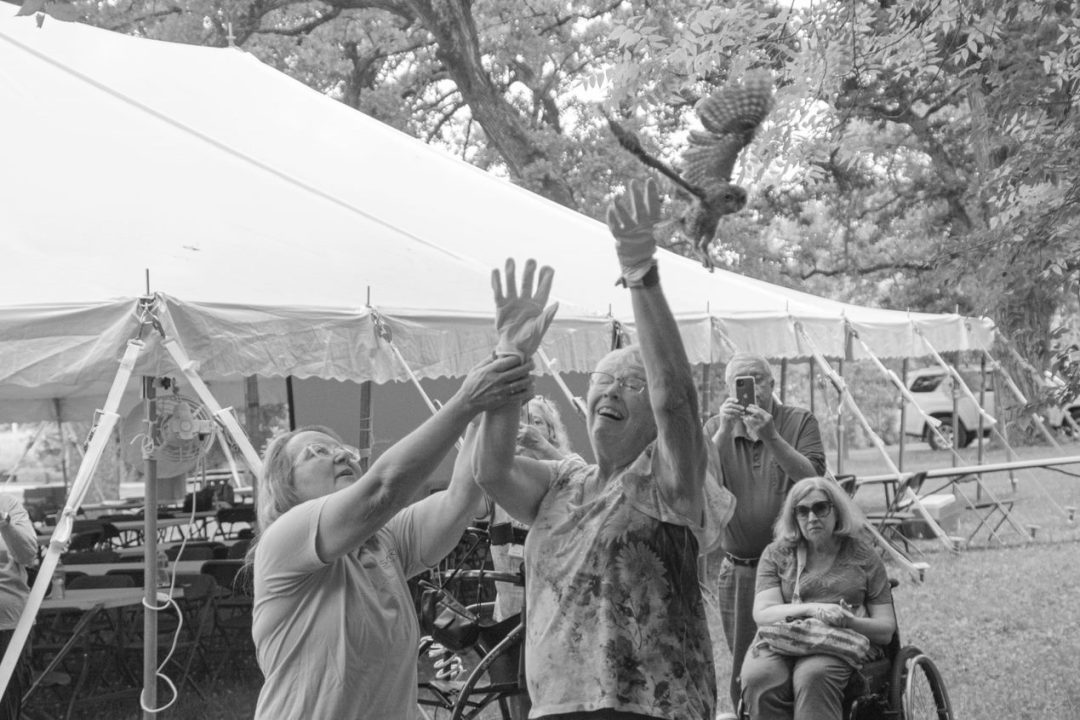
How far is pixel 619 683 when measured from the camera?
2340 mm

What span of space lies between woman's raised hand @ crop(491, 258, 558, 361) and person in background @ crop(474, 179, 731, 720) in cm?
15

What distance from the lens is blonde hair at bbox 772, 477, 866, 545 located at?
15.2ft

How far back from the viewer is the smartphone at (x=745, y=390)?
470 cm

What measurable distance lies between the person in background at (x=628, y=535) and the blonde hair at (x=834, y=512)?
2214 mm

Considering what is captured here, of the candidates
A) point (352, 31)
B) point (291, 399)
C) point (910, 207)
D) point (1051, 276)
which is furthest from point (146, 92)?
point (910, 207)

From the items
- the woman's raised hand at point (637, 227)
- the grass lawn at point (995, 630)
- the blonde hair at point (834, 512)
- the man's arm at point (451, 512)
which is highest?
the woman's raised hand at point (637, 227)

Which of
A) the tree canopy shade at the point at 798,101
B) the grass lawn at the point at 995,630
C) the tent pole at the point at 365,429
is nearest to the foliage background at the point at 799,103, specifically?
the tree canopy shade at the point at 798,101

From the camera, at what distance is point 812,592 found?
4637 millimetres

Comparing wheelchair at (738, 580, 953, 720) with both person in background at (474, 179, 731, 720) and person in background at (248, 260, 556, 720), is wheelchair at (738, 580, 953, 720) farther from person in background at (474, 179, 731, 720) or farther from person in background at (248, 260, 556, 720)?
person in background at (248, 260, 556, 720)

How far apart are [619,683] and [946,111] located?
21446mm

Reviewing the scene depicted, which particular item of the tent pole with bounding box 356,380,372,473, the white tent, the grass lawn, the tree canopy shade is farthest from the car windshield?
the tent pole with bounding box 356,380,372,473

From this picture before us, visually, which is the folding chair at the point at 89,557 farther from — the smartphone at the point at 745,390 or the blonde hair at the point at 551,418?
the smartphone at the point at 745,390

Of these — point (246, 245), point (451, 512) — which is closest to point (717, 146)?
point (451, 512)

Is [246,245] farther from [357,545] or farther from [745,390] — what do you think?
[357,545]
